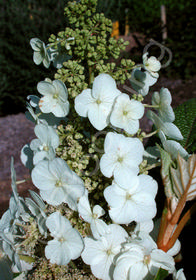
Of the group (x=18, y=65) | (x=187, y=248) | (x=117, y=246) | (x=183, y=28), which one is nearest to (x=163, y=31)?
(x=183, y=28)

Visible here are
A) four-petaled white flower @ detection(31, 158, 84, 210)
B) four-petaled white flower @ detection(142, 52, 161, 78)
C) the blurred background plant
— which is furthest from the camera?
the blurred background plant

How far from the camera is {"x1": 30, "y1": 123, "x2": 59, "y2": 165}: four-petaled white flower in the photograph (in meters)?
0.62

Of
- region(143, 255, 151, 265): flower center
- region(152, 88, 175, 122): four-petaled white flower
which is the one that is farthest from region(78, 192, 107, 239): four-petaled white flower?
region(152, 88, 175, 122): four-petaled white flower

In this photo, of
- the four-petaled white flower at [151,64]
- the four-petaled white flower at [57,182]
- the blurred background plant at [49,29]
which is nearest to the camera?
the four-petaled white flower at [57,182]

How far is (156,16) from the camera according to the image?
203 inches

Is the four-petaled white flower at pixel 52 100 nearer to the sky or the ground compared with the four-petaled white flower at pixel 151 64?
nearer to the ground

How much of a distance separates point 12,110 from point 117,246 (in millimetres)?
4212

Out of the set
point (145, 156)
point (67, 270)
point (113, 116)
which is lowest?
point (67, 270)

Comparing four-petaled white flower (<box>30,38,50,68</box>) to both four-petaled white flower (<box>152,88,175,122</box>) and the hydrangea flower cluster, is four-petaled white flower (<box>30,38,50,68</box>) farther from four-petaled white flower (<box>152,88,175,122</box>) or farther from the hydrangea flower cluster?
four-petaled white flower (<box>152,88,175,122</box>)

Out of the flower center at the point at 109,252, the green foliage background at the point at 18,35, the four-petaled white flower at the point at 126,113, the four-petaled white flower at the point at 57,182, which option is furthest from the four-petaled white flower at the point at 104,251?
the green foliage background at the point at 18,35

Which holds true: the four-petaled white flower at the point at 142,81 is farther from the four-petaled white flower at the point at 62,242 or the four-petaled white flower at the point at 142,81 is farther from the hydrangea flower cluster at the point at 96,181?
the four-petaled white flower at the point at 62,242

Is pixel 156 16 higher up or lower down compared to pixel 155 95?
lower down

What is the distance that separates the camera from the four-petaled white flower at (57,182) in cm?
59

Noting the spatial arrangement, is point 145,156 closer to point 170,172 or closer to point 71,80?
point 170,172
